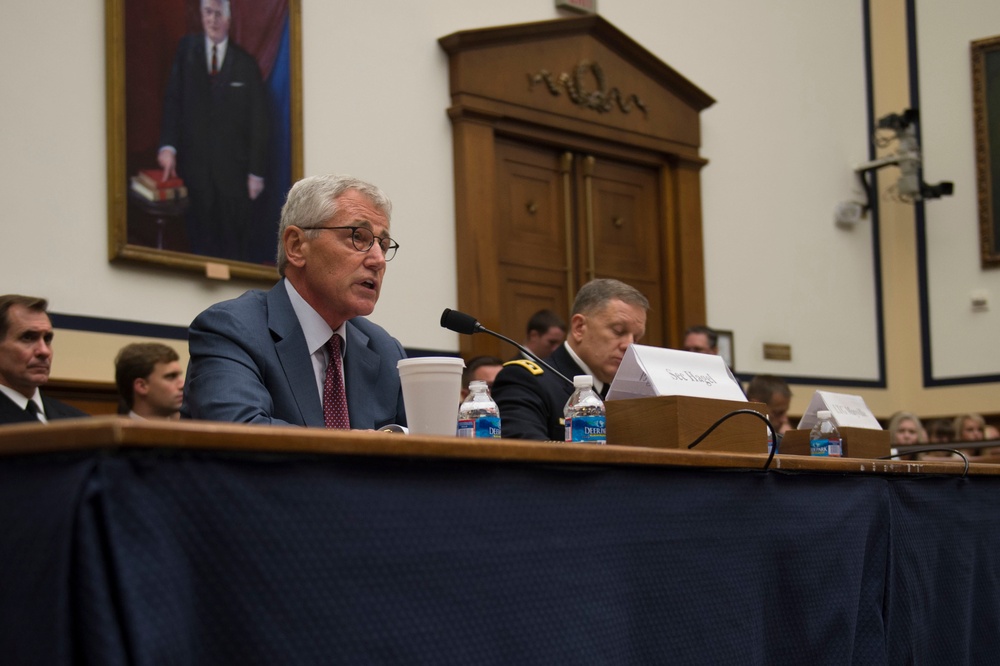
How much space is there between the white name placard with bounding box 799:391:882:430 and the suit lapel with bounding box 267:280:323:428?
1.49m

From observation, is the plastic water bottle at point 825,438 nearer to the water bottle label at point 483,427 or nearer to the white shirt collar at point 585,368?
Result: the white shirt collar at point 585,368

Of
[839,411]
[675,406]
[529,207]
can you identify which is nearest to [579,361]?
[839,411]

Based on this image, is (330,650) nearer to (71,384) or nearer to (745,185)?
(71,384)

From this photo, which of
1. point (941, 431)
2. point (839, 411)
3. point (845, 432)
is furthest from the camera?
point (941, 431)

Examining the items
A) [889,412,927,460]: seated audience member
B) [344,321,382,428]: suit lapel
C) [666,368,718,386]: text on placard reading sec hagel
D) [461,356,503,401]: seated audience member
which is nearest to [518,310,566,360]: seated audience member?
[461,356,503,401]: seated audience member

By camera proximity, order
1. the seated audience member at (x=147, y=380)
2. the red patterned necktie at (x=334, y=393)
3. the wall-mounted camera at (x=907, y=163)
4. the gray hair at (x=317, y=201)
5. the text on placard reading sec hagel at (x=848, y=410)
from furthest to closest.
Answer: the wall-mounted camera at (x=907, y=163)
the seated audience member at (x=147, y=380)
the text on placard reading sec hagel at (x=848, y=410)
the gray hair at (x=317, y=201)
the red patterned necktie at (x=334, y=393)

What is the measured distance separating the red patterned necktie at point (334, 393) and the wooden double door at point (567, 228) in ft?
13.1

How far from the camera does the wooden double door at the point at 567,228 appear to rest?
680cm

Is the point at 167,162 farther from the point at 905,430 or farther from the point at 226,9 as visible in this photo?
the point at 905,430

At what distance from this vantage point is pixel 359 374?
2701 millimetres

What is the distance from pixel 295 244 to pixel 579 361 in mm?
1339

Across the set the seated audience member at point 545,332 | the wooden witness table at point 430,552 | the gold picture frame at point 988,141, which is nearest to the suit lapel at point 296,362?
the wooden witness table at point 430,552

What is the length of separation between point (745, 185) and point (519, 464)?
7085 mm

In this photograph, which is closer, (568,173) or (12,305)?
(12,305)
